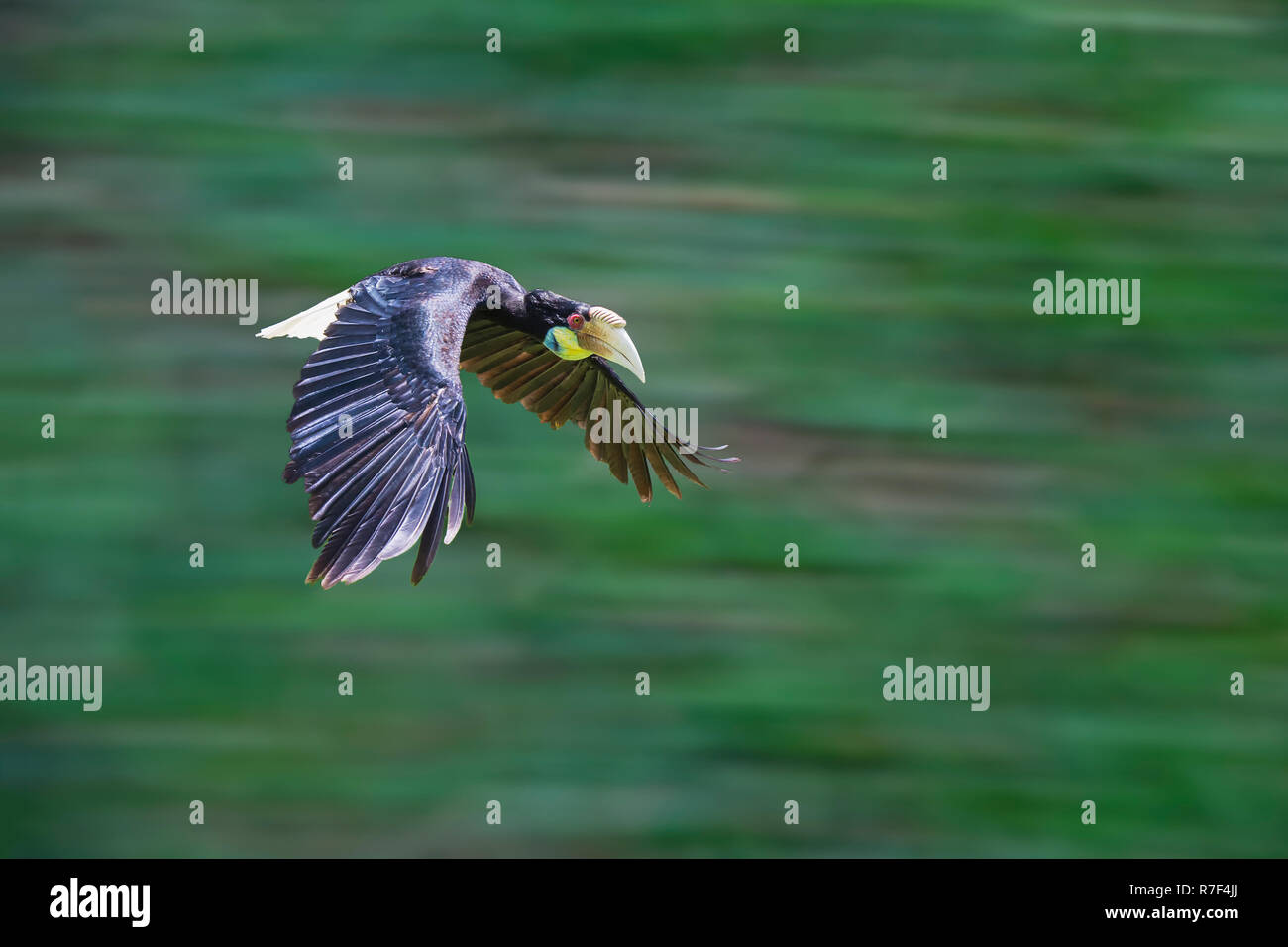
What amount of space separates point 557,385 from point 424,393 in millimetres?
902

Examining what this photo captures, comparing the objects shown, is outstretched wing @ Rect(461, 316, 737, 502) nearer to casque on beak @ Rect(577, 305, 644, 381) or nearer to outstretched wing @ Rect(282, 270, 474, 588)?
casque on beak @ Rect(577, 305, 644, 381)

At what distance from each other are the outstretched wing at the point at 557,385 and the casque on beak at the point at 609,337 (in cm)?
20

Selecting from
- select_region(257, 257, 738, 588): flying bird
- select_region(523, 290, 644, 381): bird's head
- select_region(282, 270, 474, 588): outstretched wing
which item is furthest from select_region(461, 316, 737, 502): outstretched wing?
select_region(282, 270, 474, 588): outstretched wing

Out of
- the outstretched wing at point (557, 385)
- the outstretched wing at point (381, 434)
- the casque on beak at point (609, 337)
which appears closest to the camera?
the outstretched wing at point (381, 434)

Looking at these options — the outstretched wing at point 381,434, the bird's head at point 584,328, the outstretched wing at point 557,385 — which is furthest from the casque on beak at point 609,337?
the outstretched wing at point 381,434

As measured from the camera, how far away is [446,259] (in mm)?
2855

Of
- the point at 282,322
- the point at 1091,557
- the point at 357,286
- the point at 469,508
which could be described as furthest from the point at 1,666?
the point at 1091,557

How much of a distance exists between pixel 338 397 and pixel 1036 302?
6.90 ft

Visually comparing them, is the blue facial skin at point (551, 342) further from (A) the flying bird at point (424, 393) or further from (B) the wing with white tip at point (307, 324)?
(B) the wing with white tip at point (307, 324)

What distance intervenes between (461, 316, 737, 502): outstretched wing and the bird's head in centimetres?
15

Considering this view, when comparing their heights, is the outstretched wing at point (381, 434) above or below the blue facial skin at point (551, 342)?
below

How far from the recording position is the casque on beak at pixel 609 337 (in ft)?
9.71

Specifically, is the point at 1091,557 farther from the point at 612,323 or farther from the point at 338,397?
the point at 338,397

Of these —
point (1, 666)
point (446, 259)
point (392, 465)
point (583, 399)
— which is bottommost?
point (1, 666)
